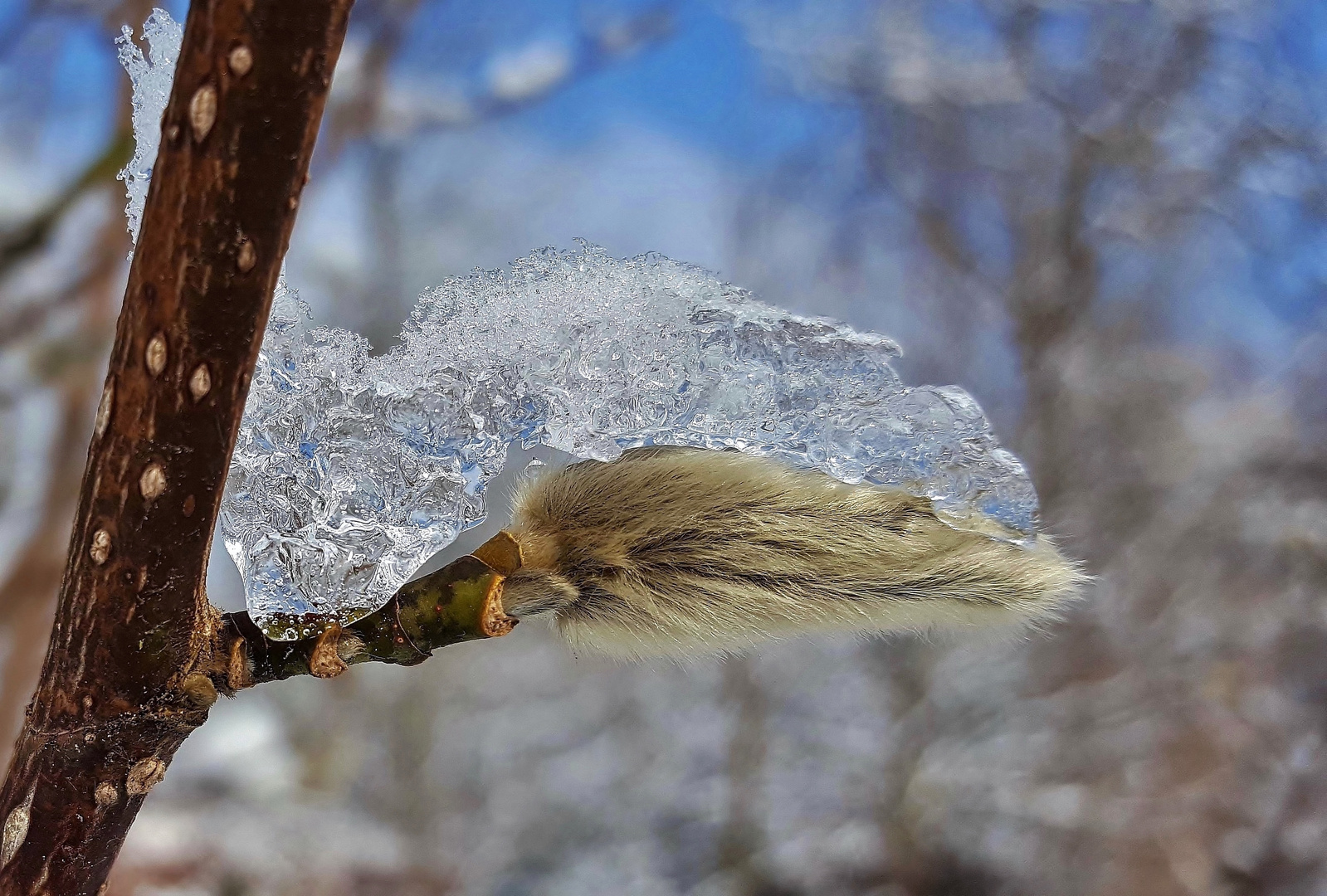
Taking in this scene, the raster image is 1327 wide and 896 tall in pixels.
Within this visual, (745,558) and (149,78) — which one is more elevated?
(149,78)

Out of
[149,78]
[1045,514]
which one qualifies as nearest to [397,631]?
[149,78]

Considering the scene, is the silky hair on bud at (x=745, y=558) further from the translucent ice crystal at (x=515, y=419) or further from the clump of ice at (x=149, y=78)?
the clump of ice at (x=149, y=78)

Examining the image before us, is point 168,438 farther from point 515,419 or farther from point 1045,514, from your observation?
point 1045,514

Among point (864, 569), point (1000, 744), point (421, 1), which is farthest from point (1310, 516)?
point (421, 1)

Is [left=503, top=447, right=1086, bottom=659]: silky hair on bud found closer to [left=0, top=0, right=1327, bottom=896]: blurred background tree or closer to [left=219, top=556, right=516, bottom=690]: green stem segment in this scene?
[left=219, top=556, right=516, bottom=690]: green stem segment

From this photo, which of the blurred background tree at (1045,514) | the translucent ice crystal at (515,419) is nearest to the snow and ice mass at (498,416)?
the translucent ice crystal at (515,419)

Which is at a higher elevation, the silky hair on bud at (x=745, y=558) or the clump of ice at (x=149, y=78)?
the clump of ice at (x=149, y=78)
